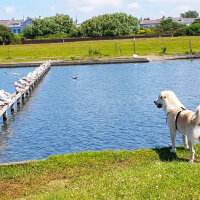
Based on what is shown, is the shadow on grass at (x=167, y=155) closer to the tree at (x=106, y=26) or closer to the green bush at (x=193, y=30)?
the green bush at (x=193, y=30)

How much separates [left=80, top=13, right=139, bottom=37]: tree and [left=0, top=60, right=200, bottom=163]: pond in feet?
277

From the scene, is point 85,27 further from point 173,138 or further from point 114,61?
point 173,138

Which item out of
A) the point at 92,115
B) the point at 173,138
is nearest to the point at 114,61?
the point at 92,115

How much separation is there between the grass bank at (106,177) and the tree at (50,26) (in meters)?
127

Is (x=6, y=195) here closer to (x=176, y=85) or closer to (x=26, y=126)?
(x=26, y=126)

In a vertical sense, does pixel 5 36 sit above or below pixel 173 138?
above

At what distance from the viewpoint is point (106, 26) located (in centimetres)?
13438

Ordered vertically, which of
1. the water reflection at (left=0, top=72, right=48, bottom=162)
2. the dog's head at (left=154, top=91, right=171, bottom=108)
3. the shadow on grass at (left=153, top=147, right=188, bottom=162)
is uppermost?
the dog's head at (left=154, top=91, right=171, bottom=108)

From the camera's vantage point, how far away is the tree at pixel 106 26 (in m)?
131

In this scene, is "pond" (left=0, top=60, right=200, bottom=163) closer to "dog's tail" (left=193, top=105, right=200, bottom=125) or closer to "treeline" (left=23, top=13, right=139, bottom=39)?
"dog's tail" (left=193, top=105, right=200, bottom=125)

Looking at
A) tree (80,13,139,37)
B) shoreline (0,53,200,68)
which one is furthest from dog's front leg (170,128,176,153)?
tree (80,13,139,37)

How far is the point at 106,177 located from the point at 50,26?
13365cm

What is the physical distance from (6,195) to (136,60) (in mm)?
54885

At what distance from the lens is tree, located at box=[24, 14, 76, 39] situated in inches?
5413
